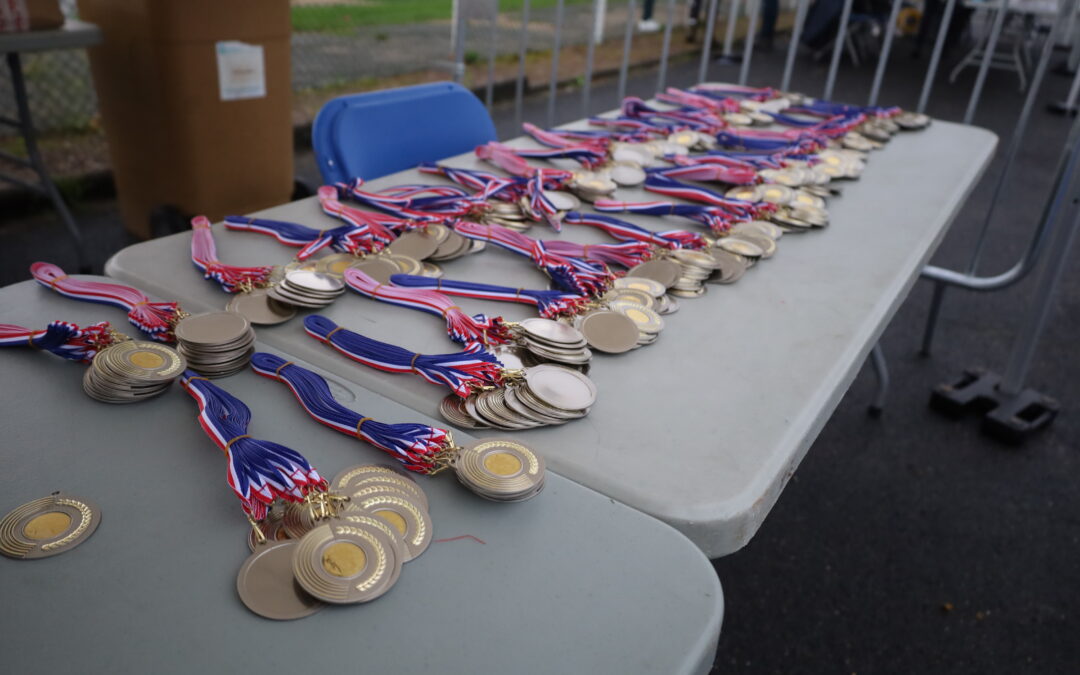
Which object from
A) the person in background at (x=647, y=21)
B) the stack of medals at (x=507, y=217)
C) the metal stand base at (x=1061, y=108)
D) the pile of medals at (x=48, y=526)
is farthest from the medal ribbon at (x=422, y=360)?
the person in background at (x=647, y=21)

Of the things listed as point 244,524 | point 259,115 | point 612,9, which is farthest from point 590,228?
point 612,9

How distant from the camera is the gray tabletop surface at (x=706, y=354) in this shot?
795 millimetres

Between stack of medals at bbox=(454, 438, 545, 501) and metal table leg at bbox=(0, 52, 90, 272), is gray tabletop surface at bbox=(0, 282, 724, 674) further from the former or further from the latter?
metal table leg at bbox=(0, 52, 90, 272)

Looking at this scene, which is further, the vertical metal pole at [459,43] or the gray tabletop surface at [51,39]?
the vertical metal pole at [459,43]

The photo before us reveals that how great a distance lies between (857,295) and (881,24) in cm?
987

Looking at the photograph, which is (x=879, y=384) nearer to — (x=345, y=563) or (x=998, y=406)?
(x=998, y=406)

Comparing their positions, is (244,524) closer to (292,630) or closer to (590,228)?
(292,630)

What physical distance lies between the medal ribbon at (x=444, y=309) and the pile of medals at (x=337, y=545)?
296mm

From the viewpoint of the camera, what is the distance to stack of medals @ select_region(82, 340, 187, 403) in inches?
32.9

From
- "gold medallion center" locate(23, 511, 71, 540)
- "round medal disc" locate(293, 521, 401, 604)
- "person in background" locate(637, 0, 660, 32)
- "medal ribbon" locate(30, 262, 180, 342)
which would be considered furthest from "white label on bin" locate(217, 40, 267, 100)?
"person in background" locate(637, 0, 660, 32)

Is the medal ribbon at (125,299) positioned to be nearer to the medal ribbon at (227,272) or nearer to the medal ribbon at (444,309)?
the medal ribbon at (227,272)

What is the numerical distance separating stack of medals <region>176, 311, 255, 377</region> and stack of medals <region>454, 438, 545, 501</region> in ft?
1.10

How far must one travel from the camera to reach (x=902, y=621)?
6.28 feet

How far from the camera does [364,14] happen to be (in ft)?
22.1
